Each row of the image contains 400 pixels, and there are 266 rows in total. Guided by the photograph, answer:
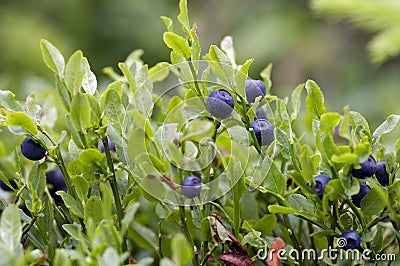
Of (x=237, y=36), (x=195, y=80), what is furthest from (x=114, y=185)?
(x=237, y=36)

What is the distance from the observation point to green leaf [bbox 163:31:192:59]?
50cm

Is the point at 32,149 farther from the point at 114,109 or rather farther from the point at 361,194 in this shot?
the point at 361,194

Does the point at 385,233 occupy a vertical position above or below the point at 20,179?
below

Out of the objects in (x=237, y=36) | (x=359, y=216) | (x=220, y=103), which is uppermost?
(x=220, y=103)

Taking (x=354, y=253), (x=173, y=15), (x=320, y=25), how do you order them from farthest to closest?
(x=320, y=25) < (x=173, y=15) < (x=354, y=253)

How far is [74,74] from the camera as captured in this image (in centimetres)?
49

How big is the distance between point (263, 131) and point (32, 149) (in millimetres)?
189

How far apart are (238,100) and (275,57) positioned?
2.14 m

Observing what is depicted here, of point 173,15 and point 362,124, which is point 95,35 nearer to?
point 173,15

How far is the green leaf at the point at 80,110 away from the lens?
0.47 metres

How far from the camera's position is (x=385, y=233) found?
0.62 metres

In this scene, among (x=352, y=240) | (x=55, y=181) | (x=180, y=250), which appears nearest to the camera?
(x=180, y=250)

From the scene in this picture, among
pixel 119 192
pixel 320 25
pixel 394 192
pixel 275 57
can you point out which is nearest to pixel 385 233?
pixel 394 192

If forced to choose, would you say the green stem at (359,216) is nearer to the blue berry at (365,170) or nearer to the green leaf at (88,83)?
the blue berry at (365,170)
